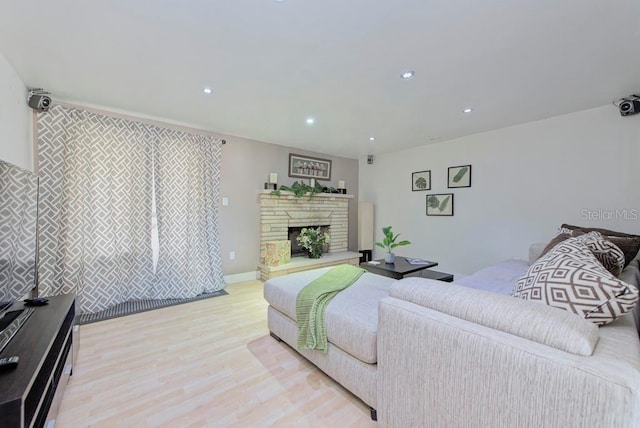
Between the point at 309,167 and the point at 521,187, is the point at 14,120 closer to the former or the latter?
the point at 309,167

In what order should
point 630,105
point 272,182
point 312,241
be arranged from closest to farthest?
point 630,105
point 272,182
point 312,241

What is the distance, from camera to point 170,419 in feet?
4.58

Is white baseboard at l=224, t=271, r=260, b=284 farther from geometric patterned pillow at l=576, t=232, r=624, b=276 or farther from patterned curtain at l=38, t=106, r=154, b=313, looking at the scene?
geometric patterned pillow at l=576, t=232, r=624, b=276

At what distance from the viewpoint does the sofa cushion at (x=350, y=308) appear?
4.70 ft

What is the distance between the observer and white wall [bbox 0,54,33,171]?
6.31 ft

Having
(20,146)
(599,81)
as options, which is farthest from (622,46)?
(20,146)

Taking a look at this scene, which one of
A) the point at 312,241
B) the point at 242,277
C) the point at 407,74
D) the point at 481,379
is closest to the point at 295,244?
the point at 312,241

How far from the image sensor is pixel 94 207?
279 cm

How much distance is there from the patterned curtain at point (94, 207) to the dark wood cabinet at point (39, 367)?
3.65ft

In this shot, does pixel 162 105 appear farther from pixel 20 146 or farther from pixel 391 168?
pixel 391 168

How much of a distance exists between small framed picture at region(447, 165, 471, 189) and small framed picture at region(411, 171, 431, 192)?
13.5 inches

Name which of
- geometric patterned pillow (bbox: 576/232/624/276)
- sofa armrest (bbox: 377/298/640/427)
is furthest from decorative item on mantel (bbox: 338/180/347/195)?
sofa armrest (bbox: 377/298/640/427)

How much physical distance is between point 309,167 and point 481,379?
4161 millimetres

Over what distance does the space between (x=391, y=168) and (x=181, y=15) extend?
410cm
